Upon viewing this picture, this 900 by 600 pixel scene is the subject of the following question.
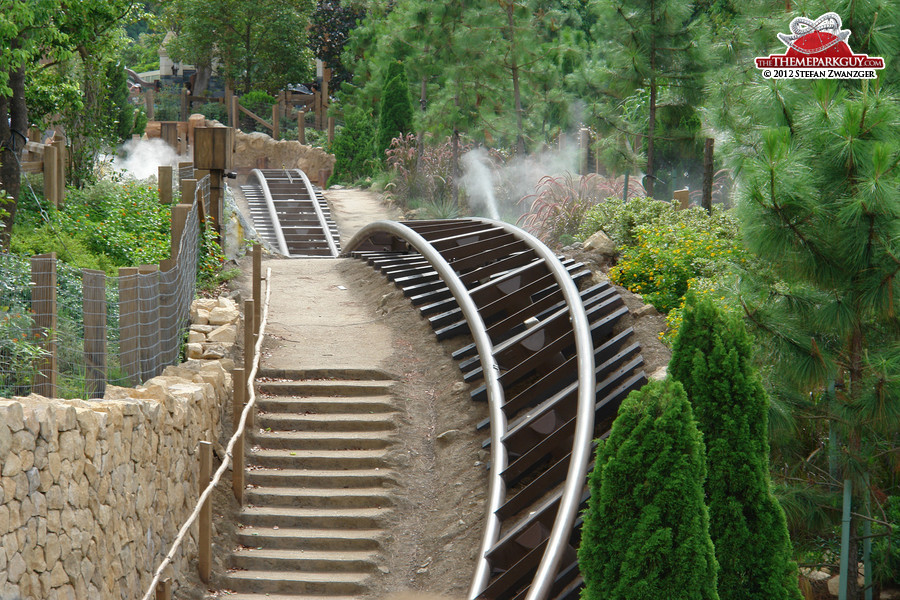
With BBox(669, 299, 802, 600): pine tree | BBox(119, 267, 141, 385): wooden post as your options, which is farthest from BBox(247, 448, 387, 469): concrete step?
BBox(669, 299, 802, 600): pine tree

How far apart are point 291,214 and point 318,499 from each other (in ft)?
52.3

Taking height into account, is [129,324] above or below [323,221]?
above

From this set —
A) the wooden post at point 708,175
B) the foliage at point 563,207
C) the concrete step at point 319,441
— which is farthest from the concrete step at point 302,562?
the wooden post at point 708,175

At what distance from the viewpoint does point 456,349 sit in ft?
34.4

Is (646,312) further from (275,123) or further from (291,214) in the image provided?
(275,123)

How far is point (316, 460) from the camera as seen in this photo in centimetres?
879

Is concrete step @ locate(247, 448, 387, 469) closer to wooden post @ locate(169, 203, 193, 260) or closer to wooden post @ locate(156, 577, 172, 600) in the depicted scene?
wooden post @ locate(169, 203, 193, 260)

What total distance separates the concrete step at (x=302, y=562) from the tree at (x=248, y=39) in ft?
102

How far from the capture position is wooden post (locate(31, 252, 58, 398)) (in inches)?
226

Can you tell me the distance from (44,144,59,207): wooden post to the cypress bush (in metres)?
15.3

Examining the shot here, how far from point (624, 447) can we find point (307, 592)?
3508 millimetres

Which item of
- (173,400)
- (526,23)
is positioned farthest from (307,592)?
(526,23)

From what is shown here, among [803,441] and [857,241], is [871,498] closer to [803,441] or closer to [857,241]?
[803,441]

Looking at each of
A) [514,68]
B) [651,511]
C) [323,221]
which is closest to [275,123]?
[323,221]
